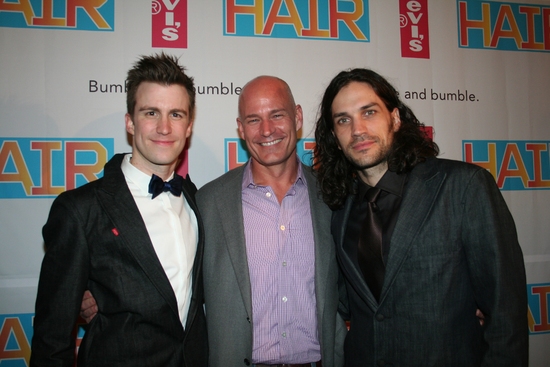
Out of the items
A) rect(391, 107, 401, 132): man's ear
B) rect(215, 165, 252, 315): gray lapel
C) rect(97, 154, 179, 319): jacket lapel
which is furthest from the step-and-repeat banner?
rect(97, 154, 179, 319): jacket lapel

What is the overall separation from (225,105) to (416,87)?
1866 millimetres

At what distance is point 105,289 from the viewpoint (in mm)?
1781

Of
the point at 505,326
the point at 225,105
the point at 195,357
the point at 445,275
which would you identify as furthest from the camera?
the point at 225,105

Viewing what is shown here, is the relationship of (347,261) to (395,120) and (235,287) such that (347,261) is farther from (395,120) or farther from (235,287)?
(395,120)

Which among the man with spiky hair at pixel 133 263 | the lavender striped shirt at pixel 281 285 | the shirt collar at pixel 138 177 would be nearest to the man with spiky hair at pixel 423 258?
the lavender striped shirt at pixel 281 285

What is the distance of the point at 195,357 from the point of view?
1927mm

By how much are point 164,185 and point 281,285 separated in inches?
36.9

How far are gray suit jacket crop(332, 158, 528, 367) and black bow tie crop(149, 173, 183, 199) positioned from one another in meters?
1.28

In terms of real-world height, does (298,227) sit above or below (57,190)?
below

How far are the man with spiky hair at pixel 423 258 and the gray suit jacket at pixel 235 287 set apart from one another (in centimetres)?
12

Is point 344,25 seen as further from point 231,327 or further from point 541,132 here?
point 231,327

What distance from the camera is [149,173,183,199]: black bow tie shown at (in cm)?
197

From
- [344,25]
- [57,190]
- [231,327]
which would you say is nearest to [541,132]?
[344,25]

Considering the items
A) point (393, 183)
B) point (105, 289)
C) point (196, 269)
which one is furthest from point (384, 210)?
point (105, 289)
